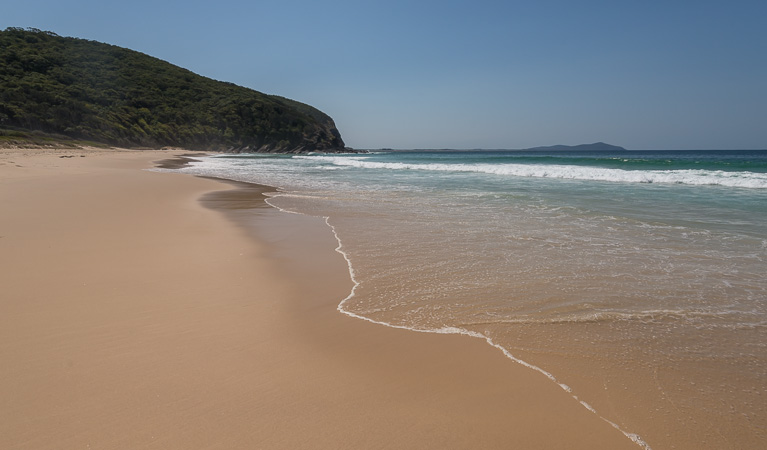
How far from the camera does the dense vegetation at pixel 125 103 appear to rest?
153 ft

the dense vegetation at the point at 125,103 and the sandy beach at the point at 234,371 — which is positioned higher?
the dense vegetation at the point at 125,103

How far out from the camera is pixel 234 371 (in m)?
2.08

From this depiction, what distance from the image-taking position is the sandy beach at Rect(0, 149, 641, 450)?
1615mm

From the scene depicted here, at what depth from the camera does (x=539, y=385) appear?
6.52 ft

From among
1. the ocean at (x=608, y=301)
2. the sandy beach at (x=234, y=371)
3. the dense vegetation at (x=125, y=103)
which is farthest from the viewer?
the dense vegetation at (x=125, y=103)

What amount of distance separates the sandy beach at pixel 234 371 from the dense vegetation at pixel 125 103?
53455 mm

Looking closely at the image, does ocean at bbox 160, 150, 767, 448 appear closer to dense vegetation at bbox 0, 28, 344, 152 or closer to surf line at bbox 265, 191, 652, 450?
surf line at bbox 265, 191, 652, 450

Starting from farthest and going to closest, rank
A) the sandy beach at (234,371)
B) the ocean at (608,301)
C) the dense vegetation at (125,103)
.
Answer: the dense vegetation at (125,103)
the ocean at (608,301)
the sandy beach at (234,371)

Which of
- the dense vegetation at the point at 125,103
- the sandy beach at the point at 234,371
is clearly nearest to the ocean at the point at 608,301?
the sandy beach at the point at 234,371

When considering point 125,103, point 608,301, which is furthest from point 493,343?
point 125,103

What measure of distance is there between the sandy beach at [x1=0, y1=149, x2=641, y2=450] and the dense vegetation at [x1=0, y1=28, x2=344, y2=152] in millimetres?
53455

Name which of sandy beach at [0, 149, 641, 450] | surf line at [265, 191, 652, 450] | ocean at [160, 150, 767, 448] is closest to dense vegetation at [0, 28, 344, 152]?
sandy beach at [0, 149, 641, 450]

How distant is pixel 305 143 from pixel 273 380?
89705 millimetres

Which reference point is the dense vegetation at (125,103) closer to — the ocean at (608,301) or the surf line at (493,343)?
the ocean at (608,301)
